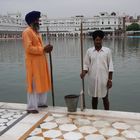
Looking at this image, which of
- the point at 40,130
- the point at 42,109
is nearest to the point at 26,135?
the point at 40,130

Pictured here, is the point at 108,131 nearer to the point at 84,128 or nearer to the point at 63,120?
the point at 84,128

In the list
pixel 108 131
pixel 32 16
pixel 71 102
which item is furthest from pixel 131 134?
pixel 32 16

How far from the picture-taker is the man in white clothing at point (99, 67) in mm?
4016

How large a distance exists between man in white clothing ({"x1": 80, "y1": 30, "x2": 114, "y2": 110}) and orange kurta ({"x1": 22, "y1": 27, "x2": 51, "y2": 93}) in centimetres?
64

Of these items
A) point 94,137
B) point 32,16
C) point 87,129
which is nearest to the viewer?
point 94,137

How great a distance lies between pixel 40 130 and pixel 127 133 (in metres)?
1.09

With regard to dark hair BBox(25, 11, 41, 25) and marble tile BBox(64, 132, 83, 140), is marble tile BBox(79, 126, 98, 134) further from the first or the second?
dark hair BBox(25, 11, 41, 25)

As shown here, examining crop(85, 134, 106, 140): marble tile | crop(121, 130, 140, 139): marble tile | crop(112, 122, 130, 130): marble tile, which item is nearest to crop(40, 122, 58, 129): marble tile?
crop(85, 134, 106, 140): marble tile

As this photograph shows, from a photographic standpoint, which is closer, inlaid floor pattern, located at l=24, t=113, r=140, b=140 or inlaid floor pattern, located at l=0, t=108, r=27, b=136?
inlaid floor pattern, located at l=24, t=113, r=140, b=140

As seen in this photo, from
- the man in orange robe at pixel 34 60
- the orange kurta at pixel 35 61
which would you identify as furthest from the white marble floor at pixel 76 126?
the orange kurta at pixel 35 61

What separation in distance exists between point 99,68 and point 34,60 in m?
0.97

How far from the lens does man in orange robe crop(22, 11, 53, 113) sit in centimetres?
393

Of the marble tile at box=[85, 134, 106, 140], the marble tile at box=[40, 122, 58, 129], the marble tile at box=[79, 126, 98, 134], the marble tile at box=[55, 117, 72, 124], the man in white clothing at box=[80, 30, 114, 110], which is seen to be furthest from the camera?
the man in white clothing at box=[80, 30, 114, 110]

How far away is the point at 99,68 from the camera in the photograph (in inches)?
159
